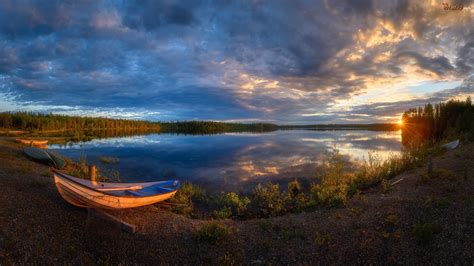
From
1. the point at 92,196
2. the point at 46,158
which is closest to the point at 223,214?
the point at 92,196

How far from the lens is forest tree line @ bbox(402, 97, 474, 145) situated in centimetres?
2944

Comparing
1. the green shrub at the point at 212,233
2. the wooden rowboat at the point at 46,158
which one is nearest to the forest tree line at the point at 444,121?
the green shrub at the point at 212,233

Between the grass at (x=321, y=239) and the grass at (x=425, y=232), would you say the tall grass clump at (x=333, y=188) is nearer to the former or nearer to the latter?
the grass at (x=321, y=239)

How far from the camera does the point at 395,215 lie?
8.76 meters

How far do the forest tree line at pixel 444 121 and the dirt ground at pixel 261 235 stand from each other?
25.1 meters

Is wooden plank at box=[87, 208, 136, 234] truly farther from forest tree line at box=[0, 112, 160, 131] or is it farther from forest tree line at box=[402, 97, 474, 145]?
forest tree line at box=[0, 112, 160, 131]

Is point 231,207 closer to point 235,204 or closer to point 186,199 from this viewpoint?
point 235,204

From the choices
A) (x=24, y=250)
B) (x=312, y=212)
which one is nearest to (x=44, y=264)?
(x=24, y=250)

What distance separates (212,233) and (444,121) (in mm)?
39896

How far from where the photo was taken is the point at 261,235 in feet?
28.0

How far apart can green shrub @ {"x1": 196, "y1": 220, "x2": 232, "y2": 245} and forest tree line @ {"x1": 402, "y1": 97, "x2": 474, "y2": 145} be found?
30415 mm

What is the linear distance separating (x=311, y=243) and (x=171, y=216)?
218 inches

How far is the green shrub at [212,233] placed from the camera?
791cm

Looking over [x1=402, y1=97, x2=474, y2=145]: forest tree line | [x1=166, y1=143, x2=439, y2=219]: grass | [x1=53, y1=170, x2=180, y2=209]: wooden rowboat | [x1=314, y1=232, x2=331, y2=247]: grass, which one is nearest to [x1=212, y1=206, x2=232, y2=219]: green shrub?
[x1=166, y1=143, x2=439, y2=219]: grass
